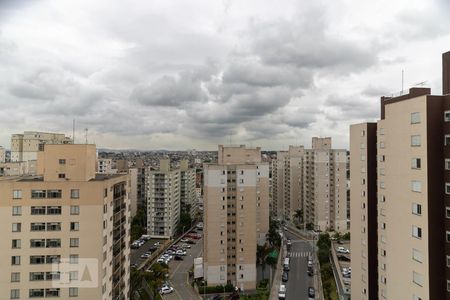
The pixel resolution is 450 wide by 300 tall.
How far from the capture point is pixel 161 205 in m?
40.7

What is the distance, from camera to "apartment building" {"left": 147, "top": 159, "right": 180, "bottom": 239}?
133 feet

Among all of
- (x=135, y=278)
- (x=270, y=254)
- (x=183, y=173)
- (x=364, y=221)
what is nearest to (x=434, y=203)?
(x=364, y=221)

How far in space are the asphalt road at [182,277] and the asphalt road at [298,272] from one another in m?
7.09

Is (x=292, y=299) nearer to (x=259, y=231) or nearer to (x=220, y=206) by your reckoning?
(x=220, y=206)

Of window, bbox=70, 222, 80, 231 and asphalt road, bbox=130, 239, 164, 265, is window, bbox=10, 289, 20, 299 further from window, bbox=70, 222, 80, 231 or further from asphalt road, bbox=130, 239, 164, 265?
asphalt road, bbox=130, 239, 164, 265

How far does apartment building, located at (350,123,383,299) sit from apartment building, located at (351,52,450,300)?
259 inches

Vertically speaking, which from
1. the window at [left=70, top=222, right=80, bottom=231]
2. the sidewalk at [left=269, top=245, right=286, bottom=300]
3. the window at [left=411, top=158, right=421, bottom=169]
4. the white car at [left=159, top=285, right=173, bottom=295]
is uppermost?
the window at [left=411, top=158, right=421, bottom=169]

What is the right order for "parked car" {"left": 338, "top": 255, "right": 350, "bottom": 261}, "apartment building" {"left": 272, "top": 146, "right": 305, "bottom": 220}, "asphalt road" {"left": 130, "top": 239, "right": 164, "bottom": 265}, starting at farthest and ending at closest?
"apartment building" {"left": 272, "top": 146, "right": 305, "bottom": 220} < "parked car" {"left": 338, "top": 255, "right": 350, "bottom": 261} < "asphalt road" {"left": 130, "top": 239, "right": 164, "bottom": 265}

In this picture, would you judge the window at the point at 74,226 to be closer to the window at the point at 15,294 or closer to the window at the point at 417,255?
the window at the point at 15,294

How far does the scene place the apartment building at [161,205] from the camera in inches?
1593

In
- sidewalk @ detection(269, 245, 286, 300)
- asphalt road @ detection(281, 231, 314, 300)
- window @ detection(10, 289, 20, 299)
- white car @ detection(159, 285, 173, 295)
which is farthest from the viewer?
asphalt road @ detection(281, 231, 314, 300)

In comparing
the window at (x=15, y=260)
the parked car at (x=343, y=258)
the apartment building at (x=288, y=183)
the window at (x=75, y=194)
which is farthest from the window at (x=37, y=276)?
the apartment building at (x=288, y=183)

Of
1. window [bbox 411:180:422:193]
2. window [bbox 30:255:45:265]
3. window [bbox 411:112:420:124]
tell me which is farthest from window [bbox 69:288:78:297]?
window [bbox 411:112:420:124]

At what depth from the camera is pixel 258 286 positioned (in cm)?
2611
